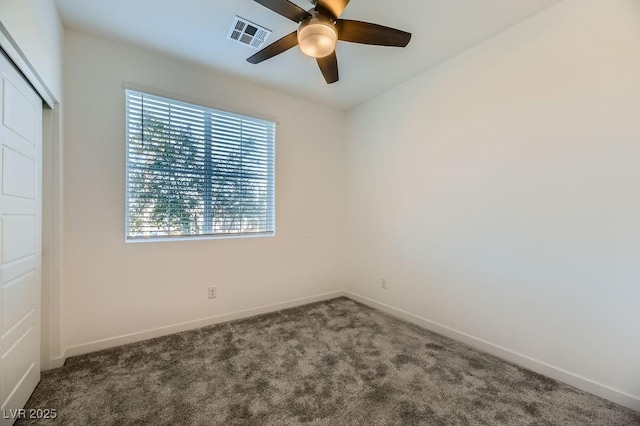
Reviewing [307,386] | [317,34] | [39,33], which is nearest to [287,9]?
[317,34]

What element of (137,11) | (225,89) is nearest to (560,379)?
(225,89)

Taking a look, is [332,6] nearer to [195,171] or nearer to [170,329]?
[195,171]

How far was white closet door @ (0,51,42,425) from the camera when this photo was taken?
1376 mm

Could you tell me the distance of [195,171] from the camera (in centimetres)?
270

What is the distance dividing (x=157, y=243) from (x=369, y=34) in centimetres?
247

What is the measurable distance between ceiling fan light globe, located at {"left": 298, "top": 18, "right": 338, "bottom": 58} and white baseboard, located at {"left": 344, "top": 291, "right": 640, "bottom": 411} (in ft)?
8.61

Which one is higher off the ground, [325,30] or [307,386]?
[325,30]

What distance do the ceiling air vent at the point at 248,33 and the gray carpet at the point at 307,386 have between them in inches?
104

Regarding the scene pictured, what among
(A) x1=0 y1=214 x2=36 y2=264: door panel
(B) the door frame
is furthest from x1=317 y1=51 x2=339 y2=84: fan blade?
(A) x1=0 y1=214 x2=36 y2=264: door panel

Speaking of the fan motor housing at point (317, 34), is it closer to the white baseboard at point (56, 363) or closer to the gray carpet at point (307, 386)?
the gray carpet at point (307, 386)

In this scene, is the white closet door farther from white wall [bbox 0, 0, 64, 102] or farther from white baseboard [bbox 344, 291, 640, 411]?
white baseboard [bbox 344, 291, 640, 411]

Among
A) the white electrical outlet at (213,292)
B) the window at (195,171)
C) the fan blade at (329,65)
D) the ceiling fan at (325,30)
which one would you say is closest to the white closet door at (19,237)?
the window at (195,171)

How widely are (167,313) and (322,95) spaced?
295 centimetres

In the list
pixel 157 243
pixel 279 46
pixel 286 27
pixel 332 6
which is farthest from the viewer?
pixel 157 243
